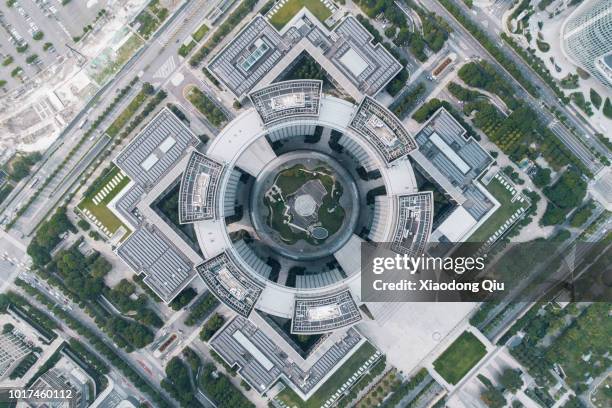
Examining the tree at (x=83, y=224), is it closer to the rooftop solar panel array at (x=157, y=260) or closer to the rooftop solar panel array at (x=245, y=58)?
the rooftop solar panel array at (x=157, y=260)

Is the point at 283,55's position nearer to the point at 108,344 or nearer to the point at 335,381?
the point at 335,381

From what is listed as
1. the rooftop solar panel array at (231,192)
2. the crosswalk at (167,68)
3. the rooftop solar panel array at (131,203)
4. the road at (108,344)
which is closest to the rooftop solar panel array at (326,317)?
the rooftop solar panel array at (231,192)

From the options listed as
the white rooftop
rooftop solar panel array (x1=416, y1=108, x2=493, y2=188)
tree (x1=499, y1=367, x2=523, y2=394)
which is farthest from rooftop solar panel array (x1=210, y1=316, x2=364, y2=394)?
the white rooftop

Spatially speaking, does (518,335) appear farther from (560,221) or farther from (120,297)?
(120,297)

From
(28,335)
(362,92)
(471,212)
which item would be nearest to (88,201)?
(28,335)

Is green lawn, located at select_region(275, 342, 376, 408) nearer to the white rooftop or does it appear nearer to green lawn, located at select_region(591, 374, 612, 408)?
green lawn, located at select_region(591, 374, 612, 408)
